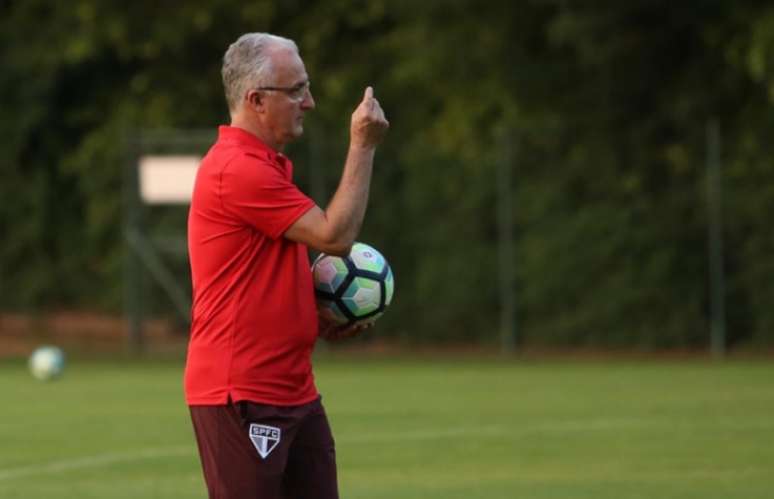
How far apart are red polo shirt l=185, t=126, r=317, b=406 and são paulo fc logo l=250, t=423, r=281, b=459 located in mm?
84

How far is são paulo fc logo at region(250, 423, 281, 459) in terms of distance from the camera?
243 inches

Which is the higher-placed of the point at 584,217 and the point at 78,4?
the point at 78,4

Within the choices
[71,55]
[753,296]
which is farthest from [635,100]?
[71,55]

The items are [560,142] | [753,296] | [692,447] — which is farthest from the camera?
[560,142]

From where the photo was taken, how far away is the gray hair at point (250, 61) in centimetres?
613

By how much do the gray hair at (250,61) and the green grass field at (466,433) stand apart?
5.62 meters

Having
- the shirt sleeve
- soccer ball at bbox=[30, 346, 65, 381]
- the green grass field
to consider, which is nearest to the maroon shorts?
the shirt sleeve

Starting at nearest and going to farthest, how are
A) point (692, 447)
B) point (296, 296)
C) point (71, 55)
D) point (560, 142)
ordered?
1. point (296, 296)
2. point (692, 447)
3. point (560, 142)
4. point (71, 55)

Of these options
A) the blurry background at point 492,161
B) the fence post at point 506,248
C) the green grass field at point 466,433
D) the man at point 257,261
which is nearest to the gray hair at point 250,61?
the man at point 257,261

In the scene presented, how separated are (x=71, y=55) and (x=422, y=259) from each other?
742 cm

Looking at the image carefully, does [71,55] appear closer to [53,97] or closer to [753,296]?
[53,97]

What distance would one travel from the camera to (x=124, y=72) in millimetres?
32281

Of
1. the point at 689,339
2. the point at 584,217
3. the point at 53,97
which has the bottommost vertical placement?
the point at 689,339

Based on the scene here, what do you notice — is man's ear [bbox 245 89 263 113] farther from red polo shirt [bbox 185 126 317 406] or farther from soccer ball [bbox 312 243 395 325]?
soccer ball [bbox 312 243 395 325]
